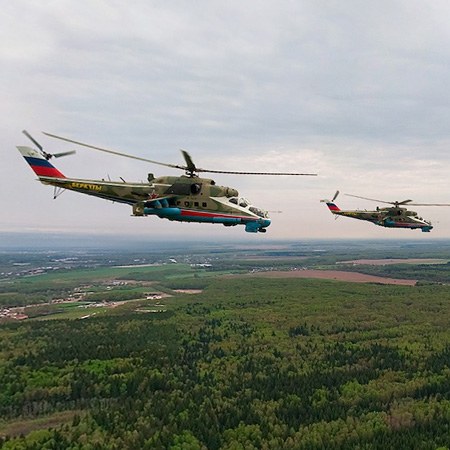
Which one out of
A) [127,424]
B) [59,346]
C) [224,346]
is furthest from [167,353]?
[127,424]

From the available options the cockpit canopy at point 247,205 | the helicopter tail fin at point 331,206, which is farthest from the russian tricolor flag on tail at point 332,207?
the cockpit canopy at point 247,205

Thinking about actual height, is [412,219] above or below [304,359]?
above

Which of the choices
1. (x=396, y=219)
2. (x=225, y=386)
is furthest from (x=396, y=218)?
(x=225, y=386)

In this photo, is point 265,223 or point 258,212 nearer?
point 265,223

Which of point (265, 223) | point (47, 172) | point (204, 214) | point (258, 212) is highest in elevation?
point (47, 172)

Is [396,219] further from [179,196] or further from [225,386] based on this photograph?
[225,386]

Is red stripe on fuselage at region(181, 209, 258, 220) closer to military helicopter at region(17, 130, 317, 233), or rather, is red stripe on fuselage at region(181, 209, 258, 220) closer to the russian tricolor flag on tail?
military helicopter at region(17, 130, 317, 233)

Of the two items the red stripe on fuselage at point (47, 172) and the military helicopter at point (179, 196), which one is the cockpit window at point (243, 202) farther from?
the red stripe on fuselage at point (47, 172)

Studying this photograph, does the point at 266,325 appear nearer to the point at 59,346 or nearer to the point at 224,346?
the point at 224,346
